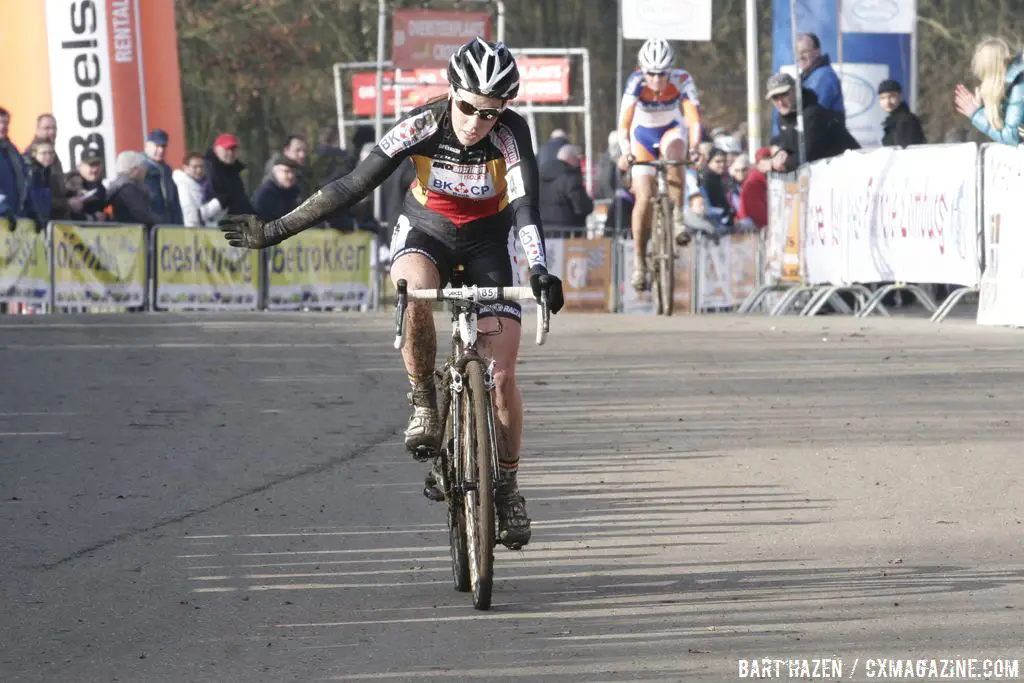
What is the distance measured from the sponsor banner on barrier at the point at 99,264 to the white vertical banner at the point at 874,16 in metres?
8.08

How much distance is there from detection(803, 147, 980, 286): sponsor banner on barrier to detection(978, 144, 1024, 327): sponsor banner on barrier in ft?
0.50

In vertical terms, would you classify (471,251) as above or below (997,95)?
below

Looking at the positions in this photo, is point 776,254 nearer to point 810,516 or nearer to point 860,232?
point 860,232

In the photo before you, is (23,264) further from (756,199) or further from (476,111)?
(476,111)

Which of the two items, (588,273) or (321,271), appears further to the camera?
(588,273)

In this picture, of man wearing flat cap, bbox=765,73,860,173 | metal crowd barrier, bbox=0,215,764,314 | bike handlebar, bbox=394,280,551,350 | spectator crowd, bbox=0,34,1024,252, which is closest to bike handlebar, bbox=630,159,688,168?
spectator crowd, bbox=0,34,1024,252

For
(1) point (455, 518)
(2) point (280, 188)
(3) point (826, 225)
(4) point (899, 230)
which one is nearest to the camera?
(1) point (455, 518)

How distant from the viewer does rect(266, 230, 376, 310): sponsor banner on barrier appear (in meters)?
24.1

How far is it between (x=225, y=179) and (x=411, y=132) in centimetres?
1632

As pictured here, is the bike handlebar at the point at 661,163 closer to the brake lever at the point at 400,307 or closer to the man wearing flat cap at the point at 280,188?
the man wearing flat cap at the point at 280,188

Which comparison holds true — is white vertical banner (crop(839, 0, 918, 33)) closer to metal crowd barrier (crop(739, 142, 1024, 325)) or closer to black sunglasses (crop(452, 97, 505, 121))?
metal crowd barrier (crop(739, 142, 1024, 325))

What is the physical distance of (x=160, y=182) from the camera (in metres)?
23.2

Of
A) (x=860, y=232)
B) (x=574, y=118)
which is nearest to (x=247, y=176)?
(x=574, y=118)

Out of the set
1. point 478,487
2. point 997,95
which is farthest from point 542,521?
point 997,95
